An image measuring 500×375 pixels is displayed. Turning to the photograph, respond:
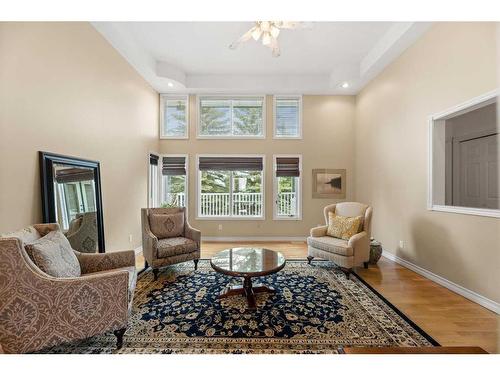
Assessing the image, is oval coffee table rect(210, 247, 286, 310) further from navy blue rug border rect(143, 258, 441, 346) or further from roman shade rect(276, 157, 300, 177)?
roman shade rect(276, 157, 300, 177)

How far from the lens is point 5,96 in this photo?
199cm

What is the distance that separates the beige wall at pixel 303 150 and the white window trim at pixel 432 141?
90.7 inches

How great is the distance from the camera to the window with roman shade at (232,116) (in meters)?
5.57

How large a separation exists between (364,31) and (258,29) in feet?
6.60

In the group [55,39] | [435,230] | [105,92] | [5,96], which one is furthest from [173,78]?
[435,230]

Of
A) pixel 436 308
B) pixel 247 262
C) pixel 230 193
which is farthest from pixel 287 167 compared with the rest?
pixel 436 308

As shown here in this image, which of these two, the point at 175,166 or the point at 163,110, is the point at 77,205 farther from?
the point at 163,110

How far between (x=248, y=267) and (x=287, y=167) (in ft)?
11.5

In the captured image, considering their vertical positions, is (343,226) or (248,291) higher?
(343,226)

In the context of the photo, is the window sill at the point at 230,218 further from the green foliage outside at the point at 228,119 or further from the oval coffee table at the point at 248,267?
the oval coffee table at the point at 248,267

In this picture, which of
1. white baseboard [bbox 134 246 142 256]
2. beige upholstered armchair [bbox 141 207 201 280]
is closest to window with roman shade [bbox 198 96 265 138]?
beige upholstered armchair [bbox 141 207 201 280]

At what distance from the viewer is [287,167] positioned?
5.55 m

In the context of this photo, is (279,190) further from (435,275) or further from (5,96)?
(5,96)

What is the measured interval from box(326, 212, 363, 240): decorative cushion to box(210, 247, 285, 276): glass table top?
137 cm
